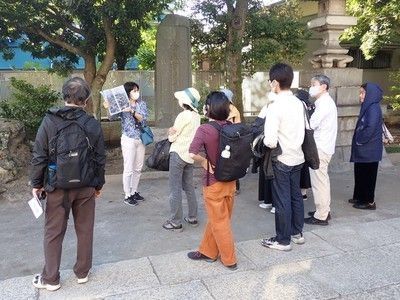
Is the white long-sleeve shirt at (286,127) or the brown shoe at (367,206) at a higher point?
the white long-sleeve shirt at (286,127)

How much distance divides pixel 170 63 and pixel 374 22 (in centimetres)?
686

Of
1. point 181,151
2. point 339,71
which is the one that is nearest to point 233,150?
point 181,151

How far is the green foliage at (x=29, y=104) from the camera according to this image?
8.23 metres

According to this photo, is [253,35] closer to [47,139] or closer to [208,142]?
[208,142]

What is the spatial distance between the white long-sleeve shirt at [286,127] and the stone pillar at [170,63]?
4.17 m

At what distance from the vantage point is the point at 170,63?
7656 mm

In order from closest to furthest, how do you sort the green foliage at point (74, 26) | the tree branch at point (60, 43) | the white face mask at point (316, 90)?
the white face mask at point (316, 90) < the green foliage at point (74, 26) < the tree branch at point (60, 43)

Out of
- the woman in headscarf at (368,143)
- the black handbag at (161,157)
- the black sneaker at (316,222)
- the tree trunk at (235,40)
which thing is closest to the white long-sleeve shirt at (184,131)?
the black handbag at (161,157)

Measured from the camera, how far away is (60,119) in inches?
118

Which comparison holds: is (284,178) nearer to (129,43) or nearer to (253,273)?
(253,273)

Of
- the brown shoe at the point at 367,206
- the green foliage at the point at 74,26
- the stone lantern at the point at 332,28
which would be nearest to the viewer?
the brown shoe at the point at 367,206

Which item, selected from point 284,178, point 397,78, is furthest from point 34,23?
point 397,78

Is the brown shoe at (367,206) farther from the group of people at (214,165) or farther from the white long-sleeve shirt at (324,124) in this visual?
the white long-sleeve shirt at (324,124)

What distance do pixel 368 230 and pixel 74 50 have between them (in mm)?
6386
